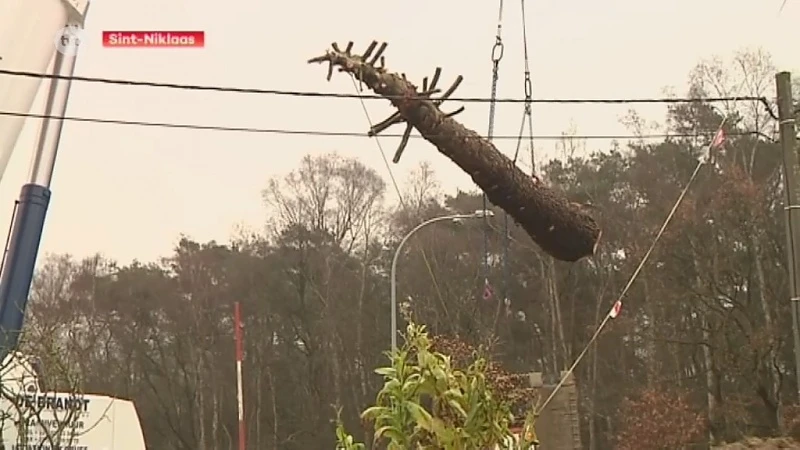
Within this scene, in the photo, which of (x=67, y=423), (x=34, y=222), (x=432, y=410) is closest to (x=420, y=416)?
(x=432, y=410)

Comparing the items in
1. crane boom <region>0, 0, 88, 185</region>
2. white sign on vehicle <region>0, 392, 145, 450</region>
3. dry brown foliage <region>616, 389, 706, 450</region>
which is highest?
crane boom <region>0, 0, 88, 185</region>

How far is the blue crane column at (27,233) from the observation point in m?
10.6

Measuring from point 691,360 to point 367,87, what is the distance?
845 inches

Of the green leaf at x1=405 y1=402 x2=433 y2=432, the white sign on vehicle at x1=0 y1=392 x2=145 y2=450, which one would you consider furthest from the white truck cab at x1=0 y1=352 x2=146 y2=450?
A: the green leaf at x1=405 y1=402 x2=433 y2=432

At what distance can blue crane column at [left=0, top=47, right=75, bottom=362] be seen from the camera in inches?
419

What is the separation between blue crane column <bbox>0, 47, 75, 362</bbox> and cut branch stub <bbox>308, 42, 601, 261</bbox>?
11.2 ft

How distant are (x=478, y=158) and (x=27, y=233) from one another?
541 centimetres

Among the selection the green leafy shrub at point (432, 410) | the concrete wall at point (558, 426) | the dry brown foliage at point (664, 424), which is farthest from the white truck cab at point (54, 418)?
the dry brown foliage at point (664, 424)

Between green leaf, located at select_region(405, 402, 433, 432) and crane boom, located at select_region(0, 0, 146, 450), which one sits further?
crane boom, located at select_region(0, 0, 146, 450)

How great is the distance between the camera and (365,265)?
31.3 metres

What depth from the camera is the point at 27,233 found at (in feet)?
35.7

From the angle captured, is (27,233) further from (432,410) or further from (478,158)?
(432,410)

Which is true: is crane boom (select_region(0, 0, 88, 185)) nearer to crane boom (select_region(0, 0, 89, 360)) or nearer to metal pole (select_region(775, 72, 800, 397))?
crane boom (select_region(0, 0, 89, 360))

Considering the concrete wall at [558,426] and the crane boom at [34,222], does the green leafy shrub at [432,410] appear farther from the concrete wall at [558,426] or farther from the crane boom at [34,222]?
the concrete wall at [558,426]
